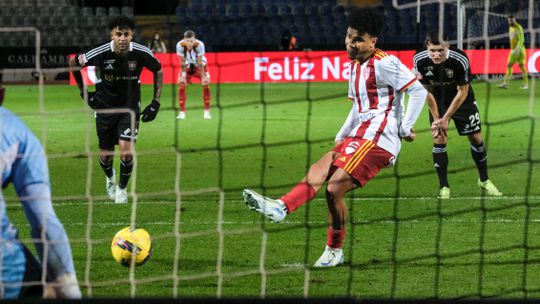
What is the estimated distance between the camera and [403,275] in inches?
288

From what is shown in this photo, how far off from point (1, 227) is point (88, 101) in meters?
7.13

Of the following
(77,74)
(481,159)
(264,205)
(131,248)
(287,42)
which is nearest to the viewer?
(264,205)

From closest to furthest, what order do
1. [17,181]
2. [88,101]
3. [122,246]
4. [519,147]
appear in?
[17,181]
[122,246]
[88,101]
[519,147]

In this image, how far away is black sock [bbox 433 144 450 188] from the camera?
10852 mm

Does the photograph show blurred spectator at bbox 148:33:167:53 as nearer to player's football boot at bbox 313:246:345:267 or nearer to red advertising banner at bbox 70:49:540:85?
red advertising banner at bbox 70:49:540:85

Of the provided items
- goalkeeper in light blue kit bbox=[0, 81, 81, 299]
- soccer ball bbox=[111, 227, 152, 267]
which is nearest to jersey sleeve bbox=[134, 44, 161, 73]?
soccer ball bbox=[111, 227, 152, 267]

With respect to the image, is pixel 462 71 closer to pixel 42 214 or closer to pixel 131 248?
pixel 131 248

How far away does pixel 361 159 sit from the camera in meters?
7.61

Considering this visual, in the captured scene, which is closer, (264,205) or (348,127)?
(264,205)

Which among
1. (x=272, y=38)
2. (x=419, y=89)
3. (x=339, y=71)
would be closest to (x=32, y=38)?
(x=272, y=38)

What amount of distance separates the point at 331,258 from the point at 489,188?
387 centimetres

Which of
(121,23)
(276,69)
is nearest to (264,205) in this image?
(121,23)

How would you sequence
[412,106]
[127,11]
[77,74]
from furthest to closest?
[127,11] < [77,74] < [412,106]

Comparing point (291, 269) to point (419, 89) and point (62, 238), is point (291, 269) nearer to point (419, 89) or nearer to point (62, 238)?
point (419, 89)
